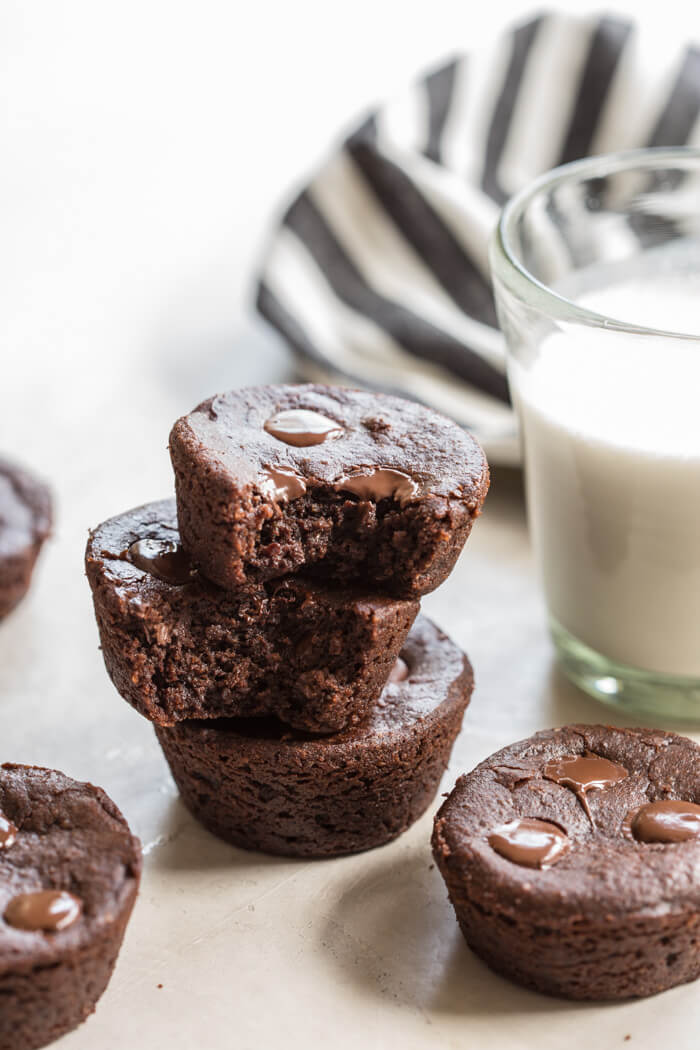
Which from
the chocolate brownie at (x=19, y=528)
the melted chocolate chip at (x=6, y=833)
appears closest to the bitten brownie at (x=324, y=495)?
the melted chocolate chip at (x=6, y=833)

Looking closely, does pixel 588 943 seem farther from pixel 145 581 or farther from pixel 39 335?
pixel 39 335

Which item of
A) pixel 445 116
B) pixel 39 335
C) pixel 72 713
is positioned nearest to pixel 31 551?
pixel 72 713

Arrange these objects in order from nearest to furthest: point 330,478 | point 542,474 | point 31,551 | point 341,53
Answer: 1. point 330,478
2. point 542,474
3. point 31,551
4. point 341,53

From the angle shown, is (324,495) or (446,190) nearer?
(324,495)

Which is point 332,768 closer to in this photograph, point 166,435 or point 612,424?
point 612,424

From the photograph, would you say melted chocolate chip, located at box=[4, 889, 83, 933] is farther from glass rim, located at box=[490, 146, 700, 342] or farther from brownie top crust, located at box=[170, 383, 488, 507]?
glass rim, located at box=[490, 146, 700, 342]

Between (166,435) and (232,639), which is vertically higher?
(232,639)

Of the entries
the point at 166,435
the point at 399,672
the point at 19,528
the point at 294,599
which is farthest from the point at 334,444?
the point at 166,435

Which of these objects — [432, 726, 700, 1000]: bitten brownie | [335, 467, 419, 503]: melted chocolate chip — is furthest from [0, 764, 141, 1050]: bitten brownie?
[335, 467, 419, 503]: melted chocolate chip
